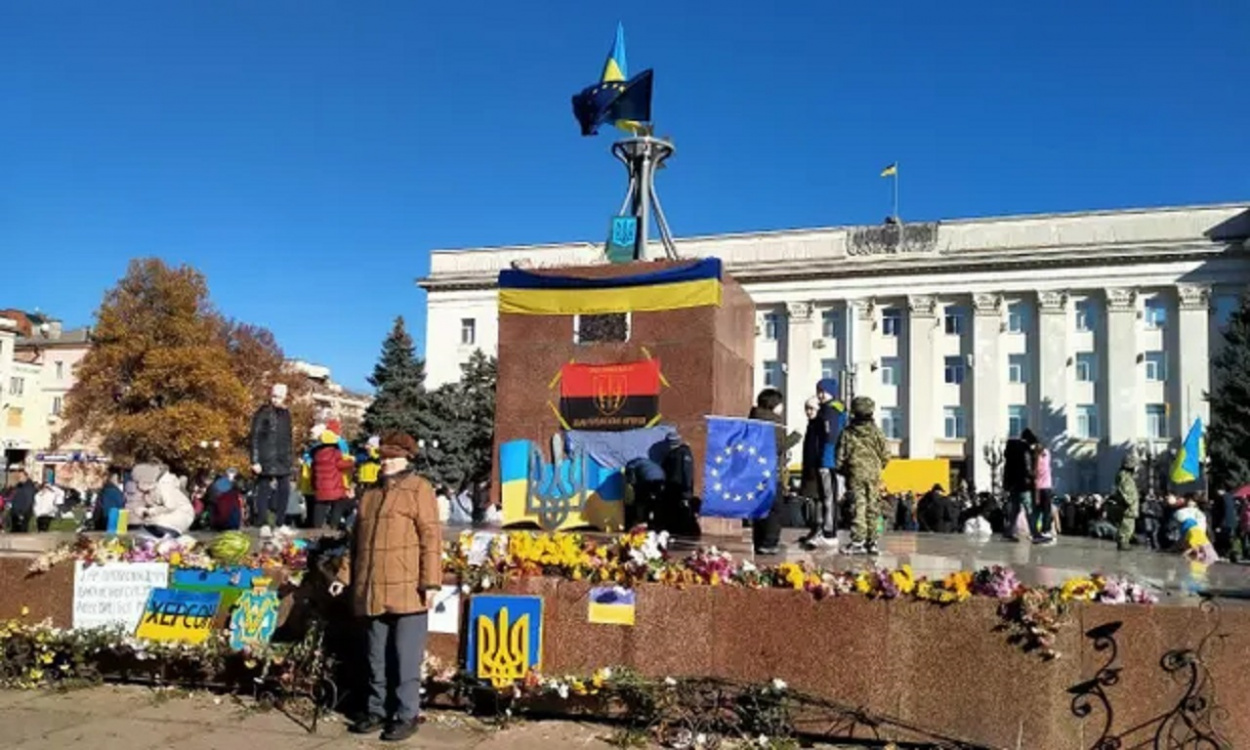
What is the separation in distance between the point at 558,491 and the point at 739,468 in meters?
3.40

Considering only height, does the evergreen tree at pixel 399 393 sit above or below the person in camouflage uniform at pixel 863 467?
above

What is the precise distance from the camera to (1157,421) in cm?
5525

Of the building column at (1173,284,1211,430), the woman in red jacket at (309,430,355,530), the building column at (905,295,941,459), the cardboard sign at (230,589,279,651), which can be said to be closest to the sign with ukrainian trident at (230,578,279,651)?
the cardboard sign at (230,589,279,651)

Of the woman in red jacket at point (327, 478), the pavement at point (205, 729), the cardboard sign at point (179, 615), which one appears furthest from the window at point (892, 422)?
the pavement at point (205, 729)

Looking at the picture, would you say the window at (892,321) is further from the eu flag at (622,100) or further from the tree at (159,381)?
the eu flag at (622,100)

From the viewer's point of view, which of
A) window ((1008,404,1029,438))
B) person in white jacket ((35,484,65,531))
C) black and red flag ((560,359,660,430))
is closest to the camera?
black and red flag ((560,359,660,430))

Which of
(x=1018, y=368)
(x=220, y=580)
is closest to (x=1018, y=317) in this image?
(x=1018, y=368)

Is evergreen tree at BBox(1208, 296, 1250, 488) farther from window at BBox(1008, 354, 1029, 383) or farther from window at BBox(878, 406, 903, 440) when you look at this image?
window at BBox(878, 406, 903, 440)

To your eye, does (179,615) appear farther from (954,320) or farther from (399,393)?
(954,320)

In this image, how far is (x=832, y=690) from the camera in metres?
6.38

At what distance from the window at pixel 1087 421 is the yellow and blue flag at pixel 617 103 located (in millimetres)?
47232

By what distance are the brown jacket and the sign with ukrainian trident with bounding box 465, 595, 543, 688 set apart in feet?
2.24

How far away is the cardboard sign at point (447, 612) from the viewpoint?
707 centimetres

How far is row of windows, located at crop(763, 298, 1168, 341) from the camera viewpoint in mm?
57250
